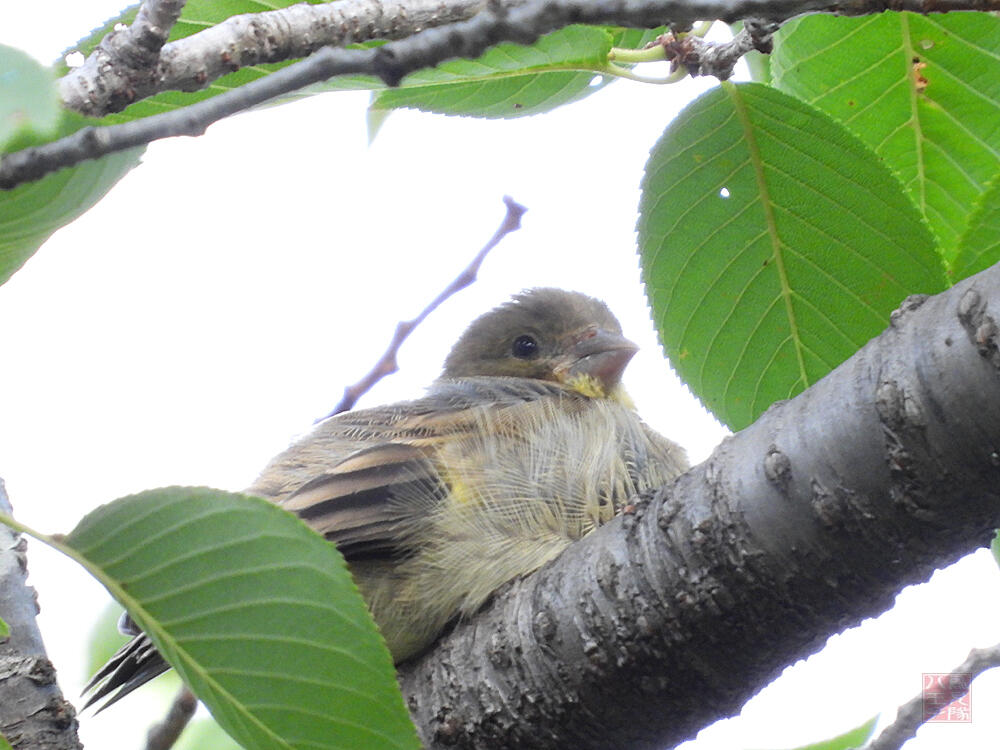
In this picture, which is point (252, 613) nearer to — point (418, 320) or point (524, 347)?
point (418, 320)

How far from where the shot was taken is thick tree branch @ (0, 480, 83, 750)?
2775 mm

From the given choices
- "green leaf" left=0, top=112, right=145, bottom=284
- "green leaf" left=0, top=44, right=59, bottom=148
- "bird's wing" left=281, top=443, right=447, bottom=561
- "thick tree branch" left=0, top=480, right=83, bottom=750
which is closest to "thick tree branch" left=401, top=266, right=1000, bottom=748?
"bird's wing" left=281, top=443, right=447, bottom=561

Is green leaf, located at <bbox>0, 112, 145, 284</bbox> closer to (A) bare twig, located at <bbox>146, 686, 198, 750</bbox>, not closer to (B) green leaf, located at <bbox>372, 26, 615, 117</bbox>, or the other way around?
(B) green leaf, located at <bbox>372, 26, 615, 117</bbox>

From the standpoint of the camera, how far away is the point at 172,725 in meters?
3.32

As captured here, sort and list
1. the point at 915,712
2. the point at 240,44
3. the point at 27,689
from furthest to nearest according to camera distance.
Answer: the point at 915,712 < the point at 27,689 < the point at 240,44

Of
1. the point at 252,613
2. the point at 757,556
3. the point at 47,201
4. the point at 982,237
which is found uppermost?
the point at 47,201

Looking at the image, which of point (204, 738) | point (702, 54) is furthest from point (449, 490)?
point (204, 738)

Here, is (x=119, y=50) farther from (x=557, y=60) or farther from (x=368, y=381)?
(x=368, y=381)

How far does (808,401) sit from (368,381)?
77.3 inches

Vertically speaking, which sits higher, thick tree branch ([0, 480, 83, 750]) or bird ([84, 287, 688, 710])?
bird ([84, 287, 688, 710])

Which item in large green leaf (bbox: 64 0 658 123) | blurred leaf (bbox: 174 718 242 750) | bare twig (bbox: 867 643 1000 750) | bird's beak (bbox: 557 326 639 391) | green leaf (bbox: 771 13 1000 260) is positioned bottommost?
bare twig (bbox: 867 643 1000 750)

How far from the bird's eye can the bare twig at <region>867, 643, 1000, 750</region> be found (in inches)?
118

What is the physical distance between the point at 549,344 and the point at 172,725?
297cm

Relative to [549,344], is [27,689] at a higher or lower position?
lower
